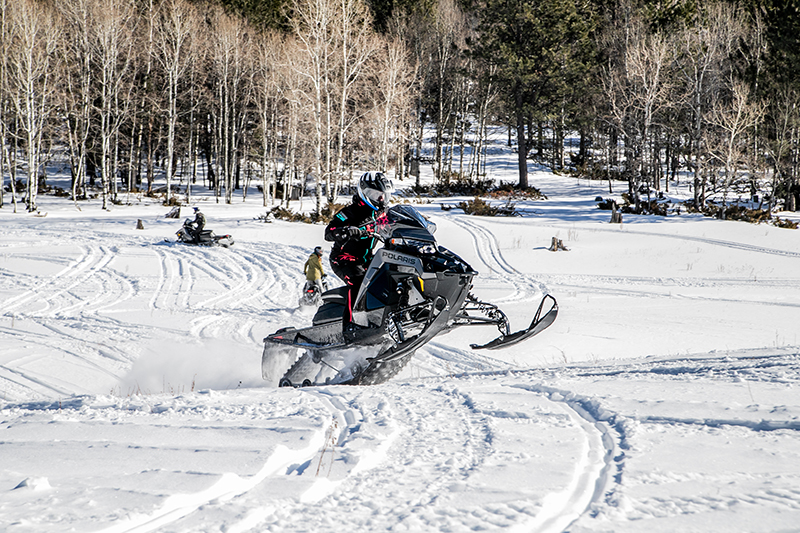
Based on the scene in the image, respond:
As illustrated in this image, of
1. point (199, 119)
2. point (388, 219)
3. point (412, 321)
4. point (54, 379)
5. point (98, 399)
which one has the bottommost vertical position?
point (54, 379)

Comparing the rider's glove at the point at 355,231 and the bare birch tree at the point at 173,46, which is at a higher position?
the bare birch tree at the point at 173,46

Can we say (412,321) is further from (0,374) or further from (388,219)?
(0,374)

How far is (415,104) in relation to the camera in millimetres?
39469

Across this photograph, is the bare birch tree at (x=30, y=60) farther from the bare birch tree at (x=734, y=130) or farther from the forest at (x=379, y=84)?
the bare birch tree at (x=734, y=130)

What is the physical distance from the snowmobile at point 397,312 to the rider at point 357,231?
0.41ft

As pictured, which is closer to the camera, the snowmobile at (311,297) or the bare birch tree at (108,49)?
the snowmobile at (311,297)

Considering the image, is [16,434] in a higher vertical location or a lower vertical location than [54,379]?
higher

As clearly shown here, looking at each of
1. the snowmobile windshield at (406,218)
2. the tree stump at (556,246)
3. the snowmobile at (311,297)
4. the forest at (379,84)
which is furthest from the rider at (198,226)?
the snowmobile windshield at (406,218)

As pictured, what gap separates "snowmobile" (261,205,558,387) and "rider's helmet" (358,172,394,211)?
0.53 feet

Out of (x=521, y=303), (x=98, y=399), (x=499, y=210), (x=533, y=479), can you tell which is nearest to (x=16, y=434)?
(x=98, y=399)

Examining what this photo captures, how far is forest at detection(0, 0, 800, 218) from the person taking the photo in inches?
993

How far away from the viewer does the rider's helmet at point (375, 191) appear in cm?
527

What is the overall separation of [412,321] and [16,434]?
3065mm

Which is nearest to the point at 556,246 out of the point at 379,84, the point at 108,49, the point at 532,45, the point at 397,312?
the point at 397,312
